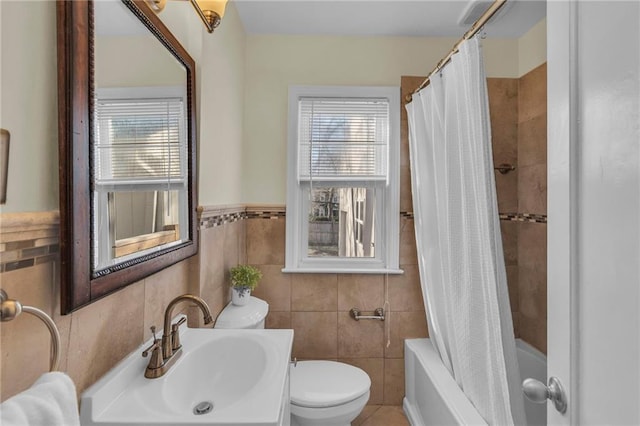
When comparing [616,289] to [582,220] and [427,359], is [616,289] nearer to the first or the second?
[582,220]

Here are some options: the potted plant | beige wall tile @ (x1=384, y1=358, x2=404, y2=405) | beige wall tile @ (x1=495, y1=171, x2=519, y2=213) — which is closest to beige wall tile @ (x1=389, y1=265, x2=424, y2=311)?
beige wall tile @ (x1=384, y1=358, x2=404, y2=405)

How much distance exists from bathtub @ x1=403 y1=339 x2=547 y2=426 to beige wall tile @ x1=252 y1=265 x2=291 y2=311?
832 millimetres

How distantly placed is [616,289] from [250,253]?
1.91m

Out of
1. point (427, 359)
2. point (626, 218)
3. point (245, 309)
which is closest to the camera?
point (626, 218)

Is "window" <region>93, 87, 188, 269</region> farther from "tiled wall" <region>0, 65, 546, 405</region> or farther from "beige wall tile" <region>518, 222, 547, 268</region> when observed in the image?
"beige wall tile" <region>518, 222, 547, 268</region>

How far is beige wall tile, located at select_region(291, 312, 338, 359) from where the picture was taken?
85.3 inches

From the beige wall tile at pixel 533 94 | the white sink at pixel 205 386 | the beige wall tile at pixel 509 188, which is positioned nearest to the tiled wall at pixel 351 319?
the beige wall tile at pixel 509 188

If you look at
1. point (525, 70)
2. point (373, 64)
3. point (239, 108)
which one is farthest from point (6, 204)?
point (525, 70)

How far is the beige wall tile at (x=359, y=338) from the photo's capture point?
2166 mm

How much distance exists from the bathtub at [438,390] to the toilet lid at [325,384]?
1.12 ft

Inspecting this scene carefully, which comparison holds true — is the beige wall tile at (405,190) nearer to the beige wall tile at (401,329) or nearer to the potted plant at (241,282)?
the beige wall tile at (401,329)

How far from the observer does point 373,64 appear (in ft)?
7.25

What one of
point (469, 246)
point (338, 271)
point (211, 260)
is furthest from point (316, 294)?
point (469, 246)

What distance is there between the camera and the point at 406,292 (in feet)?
7.16
